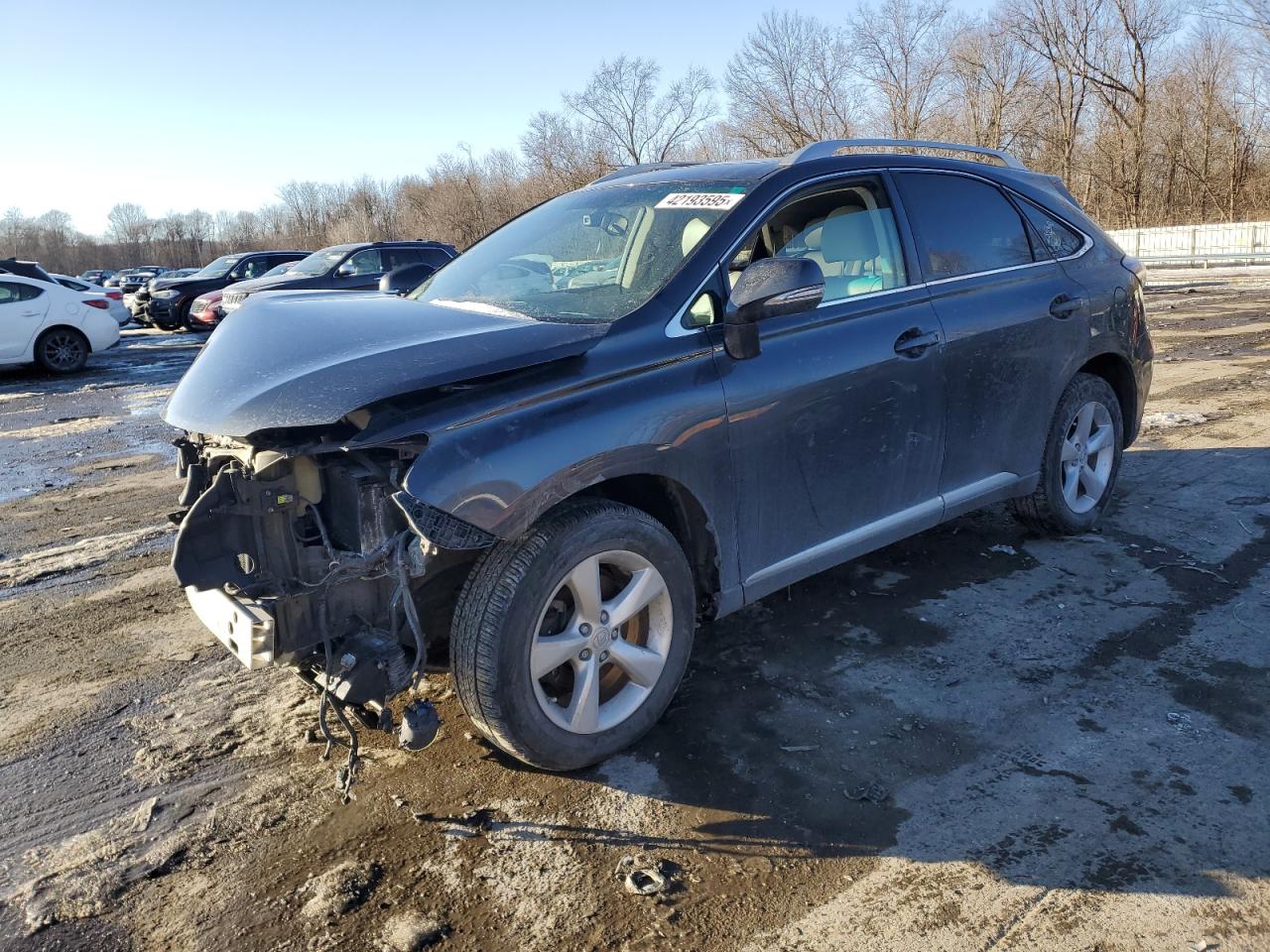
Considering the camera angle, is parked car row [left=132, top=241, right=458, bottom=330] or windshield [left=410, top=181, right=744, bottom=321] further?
parked car row [left=132, top=241, right=458, bottom=330]

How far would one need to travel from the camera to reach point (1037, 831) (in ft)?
8.97

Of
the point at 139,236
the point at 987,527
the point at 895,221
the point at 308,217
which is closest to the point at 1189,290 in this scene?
the point at 987,527

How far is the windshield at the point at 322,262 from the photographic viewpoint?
1552 cm

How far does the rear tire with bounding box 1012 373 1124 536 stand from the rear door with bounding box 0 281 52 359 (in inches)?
616

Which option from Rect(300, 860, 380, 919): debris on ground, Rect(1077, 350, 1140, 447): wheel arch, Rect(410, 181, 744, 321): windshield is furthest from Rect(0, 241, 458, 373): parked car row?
Rect(300, 860, 380, 919): debris on ground

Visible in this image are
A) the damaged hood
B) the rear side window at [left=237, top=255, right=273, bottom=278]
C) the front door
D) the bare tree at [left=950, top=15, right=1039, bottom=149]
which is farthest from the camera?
the bare tree at [left=950, top=15, right=1039, bottom=149]

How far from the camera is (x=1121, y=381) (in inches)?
206

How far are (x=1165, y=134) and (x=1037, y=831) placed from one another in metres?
46.4

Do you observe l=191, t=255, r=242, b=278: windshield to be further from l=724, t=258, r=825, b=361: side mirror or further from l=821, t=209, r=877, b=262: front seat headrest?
l=724, t=258, r=825, b=361: side mirror

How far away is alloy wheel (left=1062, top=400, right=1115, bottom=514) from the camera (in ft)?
16.2

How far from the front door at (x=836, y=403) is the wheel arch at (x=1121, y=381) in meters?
1.65

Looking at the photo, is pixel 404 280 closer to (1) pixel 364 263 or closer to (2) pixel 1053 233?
(2) pixel 1053 233

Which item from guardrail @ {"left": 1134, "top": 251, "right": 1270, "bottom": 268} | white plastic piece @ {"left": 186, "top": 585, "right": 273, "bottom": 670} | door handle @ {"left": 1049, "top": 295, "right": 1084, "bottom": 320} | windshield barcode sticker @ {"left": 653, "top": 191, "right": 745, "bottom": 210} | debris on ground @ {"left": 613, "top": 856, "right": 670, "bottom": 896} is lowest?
debris on ground @ {"left": 613, "top": 856, "right": 670, "bottom": 896}

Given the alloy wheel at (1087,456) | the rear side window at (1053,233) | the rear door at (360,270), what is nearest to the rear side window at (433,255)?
the rear door at (360,270)
